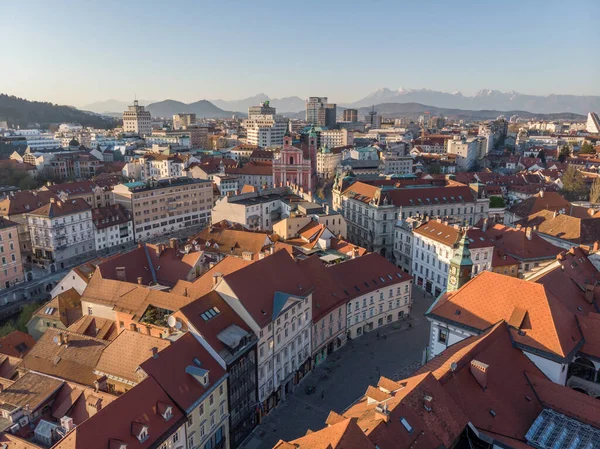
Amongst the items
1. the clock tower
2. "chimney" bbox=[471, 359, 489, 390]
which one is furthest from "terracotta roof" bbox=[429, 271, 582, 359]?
"chimney" bbox=[471, 359, 489, 390]

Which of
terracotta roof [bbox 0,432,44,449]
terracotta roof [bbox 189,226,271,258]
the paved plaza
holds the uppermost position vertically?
terracotta roof [bbox 189,226,271,258]

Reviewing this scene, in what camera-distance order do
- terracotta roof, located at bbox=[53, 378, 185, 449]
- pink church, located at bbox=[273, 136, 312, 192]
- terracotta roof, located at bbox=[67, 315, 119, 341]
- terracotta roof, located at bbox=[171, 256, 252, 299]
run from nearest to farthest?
1. terracotta roof, located at bbox=[53, 378, 185, 449]
2. terracotta roof, located at bbox=[67, 315, 119, 341]
3. terracotta roof, located at bbox=[171, 256, 252, 299]
4. pink church, located at bbox=[273, 136, 312, 192]

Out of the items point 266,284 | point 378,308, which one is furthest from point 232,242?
point 266,284

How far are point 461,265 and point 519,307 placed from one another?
7.45 m

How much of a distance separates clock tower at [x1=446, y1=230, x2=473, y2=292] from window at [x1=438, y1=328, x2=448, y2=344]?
16.6 ft

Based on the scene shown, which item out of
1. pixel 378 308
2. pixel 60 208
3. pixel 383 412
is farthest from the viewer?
pixel 60 208

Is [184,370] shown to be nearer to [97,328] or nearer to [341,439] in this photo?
[341,439]

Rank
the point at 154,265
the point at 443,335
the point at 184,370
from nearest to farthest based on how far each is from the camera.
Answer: the point at 184,370, the point at 443,335, the point at 154,265

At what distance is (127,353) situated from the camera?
37656 millimetres

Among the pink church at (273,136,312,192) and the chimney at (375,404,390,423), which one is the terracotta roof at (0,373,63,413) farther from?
the pink church at (273,136,312,192)

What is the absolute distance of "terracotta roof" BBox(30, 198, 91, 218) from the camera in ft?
288

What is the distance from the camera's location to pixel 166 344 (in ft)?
120

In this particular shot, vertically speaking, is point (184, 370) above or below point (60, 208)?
below

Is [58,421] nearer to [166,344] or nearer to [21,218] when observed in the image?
[166,344]
